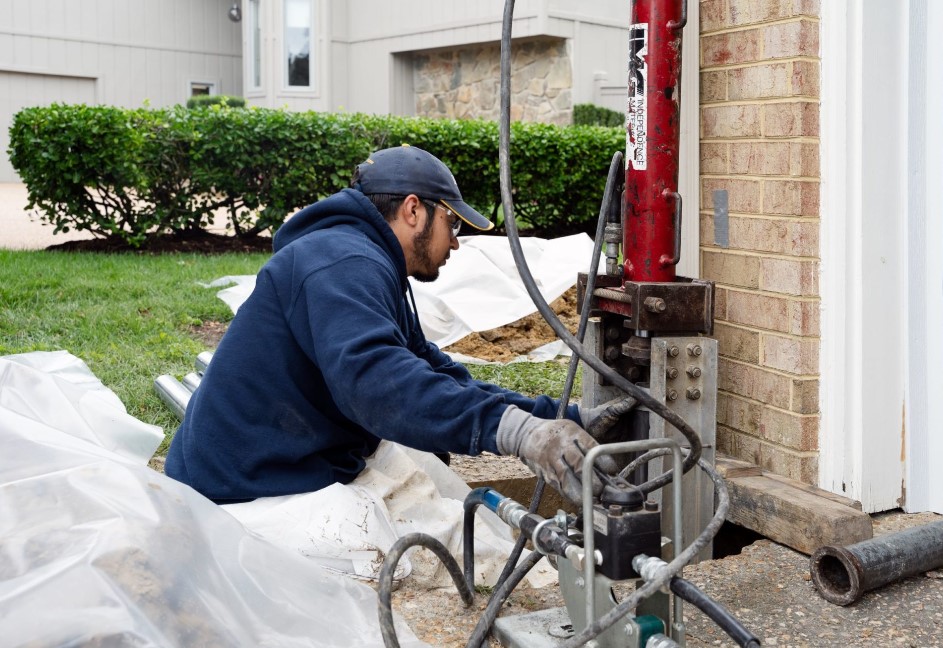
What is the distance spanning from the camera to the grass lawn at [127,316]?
528 centimetres

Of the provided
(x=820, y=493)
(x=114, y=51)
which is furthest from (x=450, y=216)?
(x=114, y=51)

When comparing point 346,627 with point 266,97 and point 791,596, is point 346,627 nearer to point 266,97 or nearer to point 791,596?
point 791,596

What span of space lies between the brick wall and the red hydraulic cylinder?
1.41 feet

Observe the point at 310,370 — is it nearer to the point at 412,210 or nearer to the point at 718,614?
the point at 412,210

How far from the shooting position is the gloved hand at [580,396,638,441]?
2.73 metres

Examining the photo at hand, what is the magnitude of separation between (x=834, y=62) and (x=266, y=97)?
60.2 ft

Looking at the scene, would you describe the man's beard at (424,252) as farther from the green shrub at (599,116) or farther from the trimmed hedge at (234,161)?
the green shrub at (599,116)

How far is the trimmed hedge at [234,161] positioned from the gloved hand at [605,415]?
7762 mm

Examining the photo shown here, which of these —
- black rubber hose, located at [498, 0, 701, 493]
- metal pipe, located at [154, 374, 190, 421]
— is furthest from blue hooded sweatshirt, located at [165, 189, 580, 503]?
metal pipe, located at [154, 374, 190, 421]

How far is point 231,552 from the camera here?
85.0 inches

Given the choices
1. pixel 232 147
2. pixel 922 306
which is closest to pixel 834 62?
pixel 922 306

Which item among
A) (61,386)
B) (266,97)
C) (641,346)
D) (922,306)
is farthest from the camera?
(266,97)

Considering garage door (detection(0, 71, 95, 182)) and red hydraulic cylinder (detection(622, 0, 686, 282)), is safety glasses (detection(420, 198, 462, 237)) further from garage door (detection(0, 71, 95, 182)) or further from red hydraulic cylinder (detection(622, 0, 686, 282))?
garage door (detection(0, 71, 95, 182))

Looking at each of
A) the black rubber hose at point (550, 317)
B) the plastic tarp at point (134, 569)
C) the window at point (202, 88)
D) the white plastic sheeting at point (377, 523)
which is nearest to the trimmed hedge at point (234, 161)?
the white plastic sheeting at point (377, 523)
